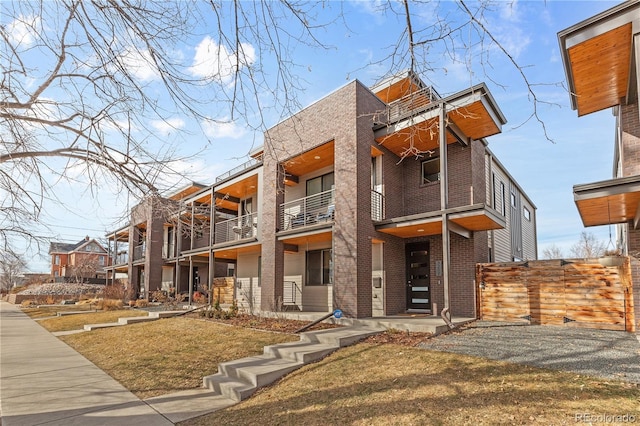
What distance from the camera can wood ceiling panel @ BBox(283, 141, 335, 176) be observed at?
14.5 meters

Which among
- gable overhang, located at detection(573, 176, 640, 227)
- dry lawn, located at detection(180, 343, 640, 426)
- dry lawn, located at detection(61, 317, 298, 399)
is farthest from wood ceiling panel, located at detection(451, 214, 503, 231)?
dry lawn, located at detection(61, 317, 298, 399)

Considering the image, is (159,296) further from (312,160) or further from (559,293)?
(559,293)

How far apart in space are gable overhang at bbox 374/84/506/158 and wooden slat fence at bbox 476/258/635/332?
4.51 m

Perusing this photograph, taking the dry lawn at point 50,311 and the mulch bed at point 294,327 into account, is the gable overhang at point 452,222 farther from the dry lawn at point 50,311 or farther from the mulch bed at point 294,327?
the dry lawn at point 50,311

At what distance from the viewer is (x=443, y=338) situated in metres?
9.05

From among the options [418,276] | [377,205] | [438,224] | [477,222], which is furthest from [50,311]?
[477,222]

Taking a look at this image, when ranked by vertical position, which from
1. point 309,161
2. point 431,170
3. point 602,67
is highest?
point 602,67

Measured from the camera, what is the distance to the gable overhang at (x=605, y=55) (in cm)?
749

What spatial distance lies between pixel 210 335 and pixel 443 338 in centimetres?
664

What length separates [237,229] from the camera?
19.3 metres

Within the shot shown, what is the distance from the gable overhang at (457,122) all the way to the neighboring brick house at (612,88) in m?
2.16

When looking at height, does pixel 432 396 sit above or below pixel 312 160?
below

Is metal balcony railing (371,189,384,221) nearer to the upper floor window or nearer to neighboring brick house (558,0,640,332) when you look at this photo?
the upper floor window

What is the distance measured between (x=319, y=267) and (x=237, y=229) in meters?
5.32
